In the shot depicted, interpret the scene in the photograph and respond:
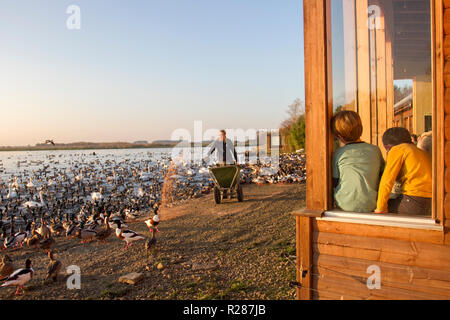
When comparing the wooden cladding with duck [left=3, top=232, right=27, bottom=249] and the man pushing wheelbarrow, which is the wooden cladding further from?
duck [left=3, top=232, right=27, bottom=249]

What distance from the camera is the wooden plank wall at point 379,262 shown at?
2.71 metres

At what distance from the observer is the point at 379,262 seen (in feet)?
9.62

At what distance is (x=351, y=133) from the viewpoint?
3242mm

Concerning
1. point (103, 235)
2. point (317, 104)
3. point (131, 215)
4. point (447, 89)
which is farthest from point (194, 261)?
point (131, 215)

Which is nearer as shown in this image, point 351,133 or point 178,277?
point 351,133

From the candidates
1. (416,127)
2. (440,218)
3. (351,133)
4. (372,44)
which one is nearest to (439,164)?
(440,218)

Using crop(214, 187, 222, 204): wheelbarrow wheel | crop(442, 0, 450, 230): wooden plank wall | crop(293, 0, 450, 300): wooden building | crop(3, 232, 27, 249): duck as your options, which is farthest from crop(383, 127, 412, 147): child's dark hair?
crop(3, 232, 27, 249): duck

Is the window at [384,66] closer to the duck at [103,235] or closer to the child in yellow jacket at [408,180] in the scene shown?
the child in yellow jacket at [408,180]

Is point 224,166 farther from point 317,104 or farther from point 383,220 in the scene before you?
point 383,220

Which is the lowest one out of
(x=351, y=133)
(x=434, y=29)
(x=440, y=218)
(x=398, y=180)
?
(x=440, y=218)

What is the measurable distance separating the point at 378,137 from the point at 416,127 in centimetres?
86

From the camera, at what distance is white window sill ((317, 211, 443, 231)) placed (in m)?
2.74
